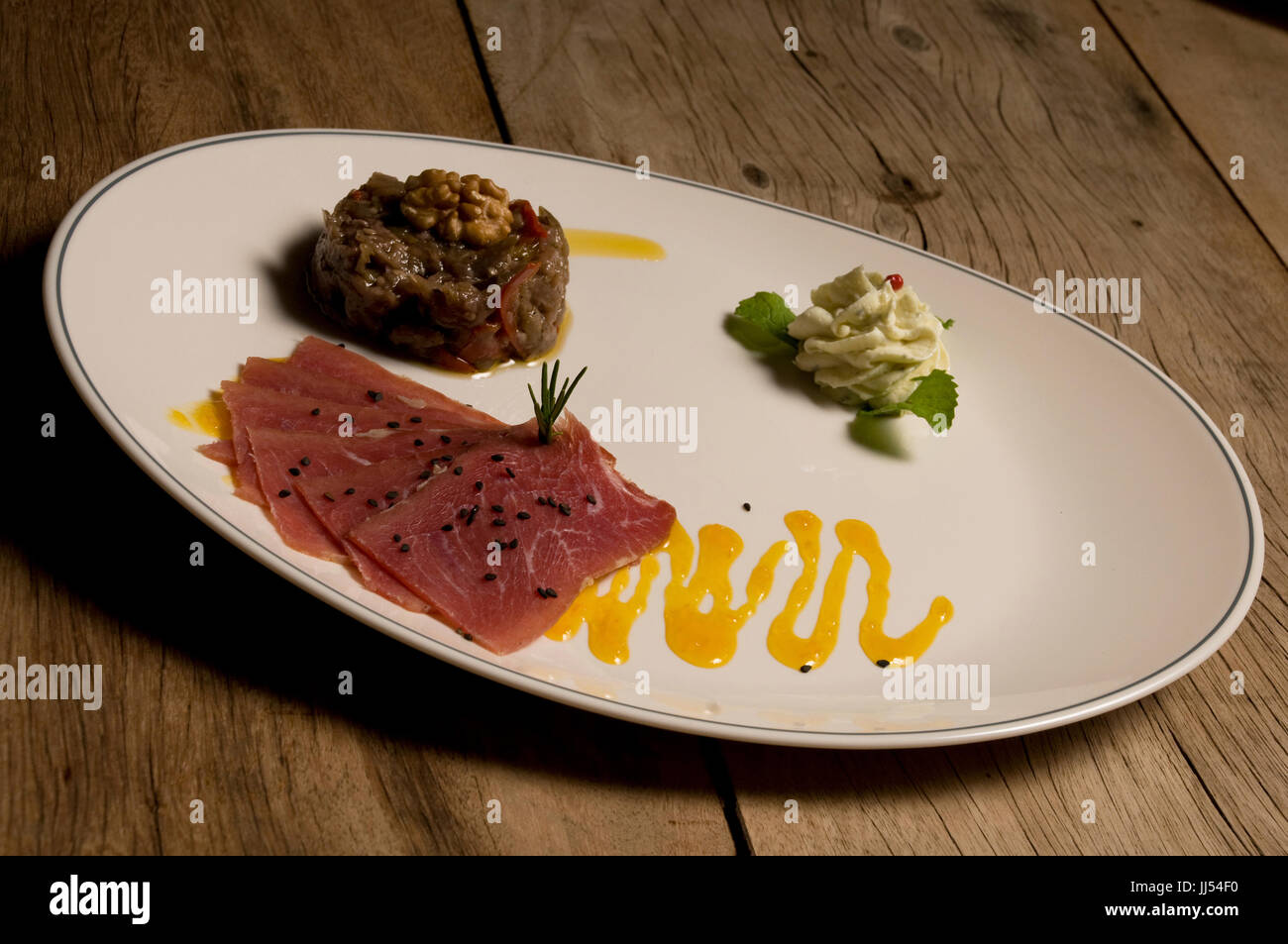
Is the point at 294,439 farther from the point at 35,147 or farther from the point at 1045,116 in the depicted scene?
the point at 1045,116

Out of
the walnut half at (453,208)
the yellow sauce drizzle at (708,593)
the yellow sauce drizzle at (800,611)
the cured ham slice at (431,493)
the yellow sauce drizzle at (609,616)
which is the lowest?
the yellow sauce drizzle at (800,611)

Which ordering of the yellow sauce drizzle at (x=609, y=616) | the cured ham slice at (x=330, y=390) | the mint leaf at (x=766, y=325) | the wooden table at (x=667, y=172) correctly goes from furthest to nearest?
the mint leaf at (x=766, y=325) < the cured ham slice at (x=330, y=390) < the yellow sauce drizzle at (x=609, y=616) < the wooden table at (x=667, y=172)

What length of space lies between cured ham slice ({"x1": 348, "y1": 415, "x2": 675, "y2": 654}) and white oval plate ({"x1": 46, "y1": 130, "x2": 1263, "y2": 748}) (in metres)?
0.08

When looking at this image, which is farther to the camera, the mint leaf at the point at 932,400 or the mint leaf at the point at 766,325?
the mint leaf at the point at 766,325

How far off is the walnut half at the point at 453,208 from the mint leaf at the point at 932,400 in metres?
1.18

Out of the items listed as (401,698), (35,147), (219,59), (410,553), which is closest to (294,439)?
(410,553)

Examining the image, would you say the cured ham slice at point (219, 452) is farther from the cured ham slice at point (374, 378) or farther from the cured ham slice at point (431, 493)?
the cured ham slice at point (374, 378)

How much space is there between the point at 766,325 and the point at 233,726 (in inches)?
75.6

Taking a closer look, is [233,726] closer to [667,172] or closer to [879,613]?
[879,613]

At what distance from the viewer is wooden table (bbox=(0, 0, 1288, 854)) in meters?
2.34

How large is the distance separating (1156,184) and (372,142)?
3116 millimetres

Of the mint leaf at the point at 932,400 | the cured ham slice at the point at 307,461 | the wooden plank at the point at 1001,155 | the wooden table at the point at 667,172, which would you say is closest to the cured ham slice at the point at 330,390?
the cured ham slice at the point at 307,461

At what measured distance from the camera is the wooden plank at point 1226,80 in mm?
4938

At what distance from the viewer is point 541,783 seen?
7.89 ft
